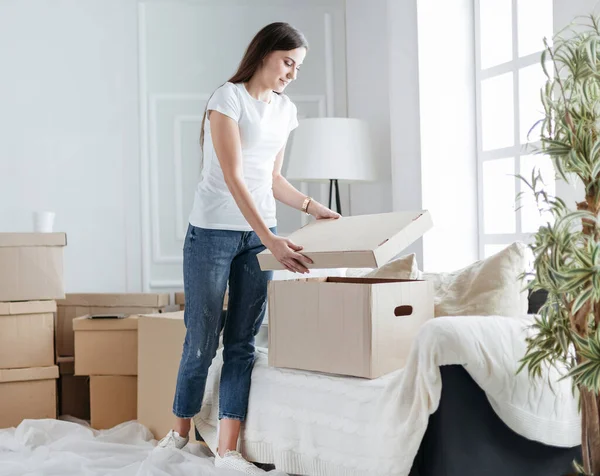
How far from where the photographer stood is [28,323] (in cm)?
307

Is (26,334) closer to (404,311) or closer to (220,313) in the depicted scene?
(220,313)

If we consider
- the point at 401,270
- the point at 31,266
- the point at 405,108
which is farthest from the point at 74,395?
the point at 405,108

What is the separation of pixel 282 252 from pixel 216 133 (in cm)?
35

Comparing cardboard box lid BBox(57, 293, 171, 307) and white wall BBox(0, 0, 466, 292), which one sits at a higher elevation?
white wall BBox(0, 0, 466, 292)

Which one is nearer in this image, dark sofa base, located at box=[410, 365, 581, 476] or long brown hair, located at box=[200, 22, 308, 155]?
dark sofa base, located at box=[410, 365, 581, 476]

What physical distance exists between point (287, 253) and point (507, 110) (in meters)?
1.51

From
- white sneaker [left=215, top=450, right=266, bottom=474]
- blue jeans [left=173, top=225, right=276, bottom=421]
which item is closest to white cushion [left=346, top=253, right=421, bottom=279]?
blue jeans [left=173, top=225, right=276, bottom=421]

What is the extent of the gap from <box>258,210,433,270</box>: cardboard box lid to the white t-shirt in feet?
0.50

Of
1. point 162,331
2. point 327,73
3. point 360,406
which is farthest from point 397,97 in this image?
point 360,406

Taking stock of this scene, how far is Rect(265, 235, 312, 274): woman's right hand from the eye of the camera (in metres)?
1.93

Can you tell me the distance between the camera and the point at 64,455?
7.90ft

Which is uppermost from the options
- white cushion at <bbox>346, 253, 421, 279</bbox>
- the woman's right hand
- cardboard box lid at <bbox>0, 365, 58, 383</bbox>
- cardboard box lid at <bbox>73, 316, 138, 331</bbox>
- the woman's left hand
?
the woman's left hand

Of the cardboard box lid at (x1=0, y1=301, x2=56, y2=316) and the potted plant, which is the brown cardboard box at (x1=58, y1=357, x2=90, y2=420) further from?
the potted plant

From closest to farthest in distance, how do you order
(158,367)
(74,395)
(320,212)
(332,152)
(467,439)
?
(467,439)
(320,212)
(158,367)
(332,152)
(74,395)
